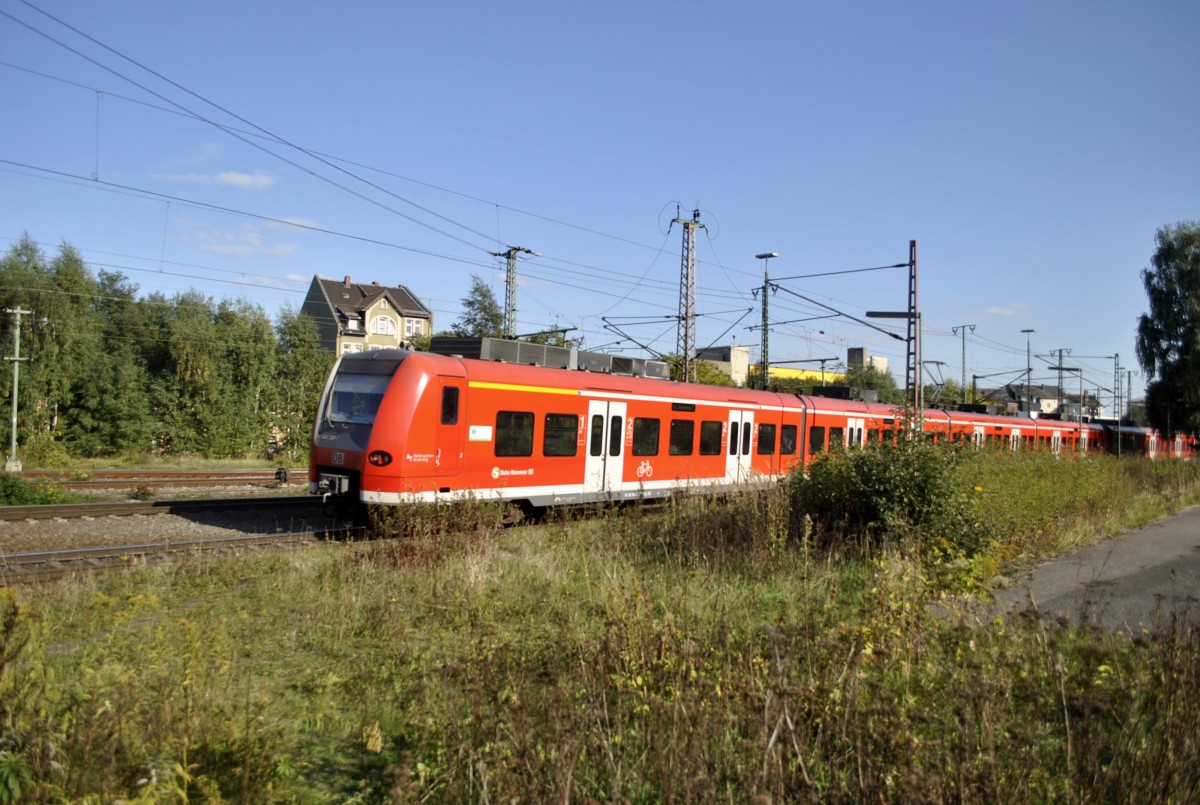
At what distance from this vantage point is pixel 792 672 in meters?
3.63

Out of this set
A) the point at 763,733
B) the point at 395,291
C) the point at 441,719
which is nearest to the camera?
the point at 763,733

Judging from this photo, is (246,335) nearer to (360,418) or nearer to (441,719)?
(360,418)

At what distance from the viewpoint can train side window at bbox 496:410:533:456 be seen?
41.1 feet

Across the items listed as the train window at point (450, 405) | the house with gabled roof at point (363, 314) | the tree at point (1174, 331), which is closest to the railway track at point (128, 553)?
the train window at point (450, 405)

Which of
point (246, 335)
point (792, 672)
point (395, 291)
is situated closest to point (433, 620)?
point (792, 672)

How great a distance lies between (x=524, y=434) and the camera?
42.5 ft

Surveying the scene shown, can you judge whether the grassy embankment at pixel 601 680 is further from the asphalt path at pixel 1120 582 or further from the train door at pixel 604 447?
the train door at pixel 604 447

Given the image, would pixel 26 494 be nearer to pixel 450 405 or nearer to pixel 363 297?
pixel 450 405

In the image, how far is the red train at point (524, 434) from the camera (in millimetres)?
11211

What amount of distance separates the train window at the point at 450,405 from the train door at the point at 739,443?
767 cm

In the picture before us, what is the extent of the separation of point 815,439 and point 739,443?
3.61 meters

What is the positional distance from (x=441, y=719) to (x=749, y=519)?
5.95 m

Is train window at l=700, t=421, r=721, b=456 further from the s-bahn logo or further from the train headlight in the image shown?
the train headlight

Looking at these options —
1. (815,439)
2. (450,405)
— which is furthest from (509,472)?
(815,439)
